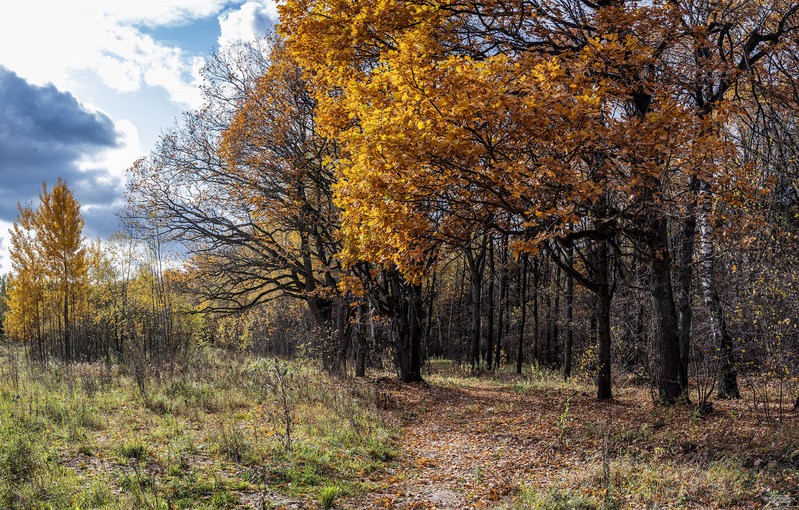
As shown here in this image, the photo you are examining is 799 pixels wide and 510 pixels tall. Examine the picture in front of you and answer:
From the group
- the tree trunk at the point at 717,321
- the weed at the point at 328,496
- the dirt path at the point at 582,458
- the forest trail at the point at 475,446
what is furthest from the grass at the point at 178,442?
the tree trunk at the point at 717,321

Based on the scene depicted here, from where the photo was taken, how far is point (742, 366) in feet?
29.9

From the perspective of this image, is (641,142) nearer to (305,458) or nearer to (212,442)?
(305,458)

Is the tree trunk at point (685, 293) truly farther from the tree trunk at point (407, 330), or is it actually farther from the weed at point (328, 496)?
the weed at point (328, 496)

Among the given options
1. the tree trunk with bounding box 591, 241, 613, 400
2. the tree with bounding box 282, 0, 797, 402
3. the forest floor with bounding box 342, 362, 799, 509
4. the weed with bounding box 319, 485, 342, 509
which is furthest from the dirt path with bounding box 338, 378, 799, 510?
the tree with bounding box 282, 0, 797, 402

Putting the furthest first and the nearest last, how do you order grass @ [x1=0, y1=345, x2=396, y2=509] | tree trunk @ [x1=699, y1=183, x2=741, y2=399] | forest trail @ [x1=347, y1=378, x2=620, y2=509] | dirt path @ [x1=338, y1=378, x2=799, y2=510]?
tree trunk @ [x1=699, y1=183, x2=741, y2=399], forest trail @ [x1=347, y1=378, x2=620, y2=509], dirt path @ [x1=338, y1=378, x2=799, y2=510], grass @ [x1=0, y1=345, x2=396, y2=509]

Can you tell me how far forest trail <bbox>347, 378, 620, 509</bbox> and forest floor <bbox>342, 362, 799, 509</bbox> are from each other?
0.02 m

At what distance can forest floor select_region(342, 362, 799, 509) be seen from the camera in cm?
529

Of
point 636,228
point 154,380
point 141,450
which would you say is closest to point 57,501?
point 141,450

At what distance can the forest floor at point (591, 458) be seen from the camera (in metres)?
5.29

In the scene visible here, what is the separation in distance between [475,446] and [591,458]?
1.86 meters

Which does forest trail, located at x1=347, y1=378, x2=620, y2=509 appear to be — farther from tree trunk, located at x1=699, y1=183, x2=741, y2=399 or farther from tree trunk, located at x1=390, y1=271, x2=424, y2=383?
tree trunk, located at x1=699, y1=183, x2=741, y2=399

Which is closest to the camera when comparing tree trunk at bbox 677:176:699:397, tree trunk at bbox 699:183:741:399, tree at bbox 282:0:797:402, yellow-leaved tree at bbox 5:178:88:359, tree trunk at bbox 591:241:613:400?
tree at bbox 282:0:797:402

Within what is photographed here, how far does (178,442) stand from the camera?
677 centimetres

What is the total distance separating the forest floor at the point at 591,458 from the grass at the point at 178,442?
68 centimetres
